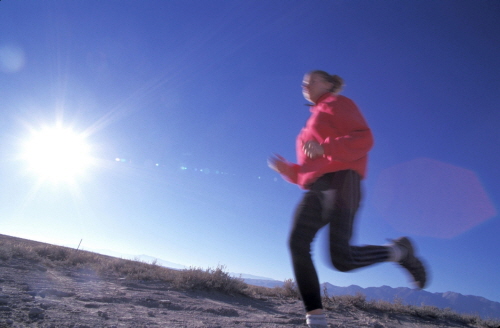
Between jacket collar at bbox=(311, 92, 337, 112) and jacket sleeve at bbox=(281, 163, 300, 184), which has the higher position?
jacket collar at bbox=(311, 92, 337, 112)

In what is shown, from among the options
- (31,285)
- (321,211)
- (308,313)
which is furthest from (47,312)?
(321,211)

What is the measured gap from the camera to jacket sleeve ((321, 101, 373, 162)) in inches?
75.8

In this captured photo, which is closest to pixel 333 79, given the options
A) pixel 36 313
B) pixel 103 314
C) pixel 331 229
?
pixel 331 229

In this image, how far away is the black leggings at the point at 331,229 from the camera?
1.88 m

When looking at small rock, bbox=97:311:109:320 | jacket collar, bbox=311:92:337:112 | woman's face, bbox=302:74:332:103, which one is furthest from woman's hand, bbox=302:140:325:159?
small rock, bbox=97:311:109:320

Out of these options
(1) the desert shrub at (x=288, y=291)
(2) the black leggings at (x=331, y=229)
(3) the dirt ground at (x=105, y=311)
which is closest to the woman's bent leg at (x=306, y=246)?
(2) the black leggings at (x=331, y=229)

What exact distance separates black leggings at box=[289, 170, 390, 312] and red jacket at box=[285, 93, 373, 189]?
0.30 feet

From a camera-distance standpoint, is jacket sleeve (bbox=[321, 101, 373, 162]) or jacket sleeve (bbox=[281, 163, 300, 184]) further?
jacket sleeve (bbox=[281, 163, 300, 184])

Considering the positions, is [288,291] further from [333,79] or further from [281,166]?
[333,79]

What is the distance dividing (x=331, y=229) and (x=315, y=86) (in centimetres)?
131

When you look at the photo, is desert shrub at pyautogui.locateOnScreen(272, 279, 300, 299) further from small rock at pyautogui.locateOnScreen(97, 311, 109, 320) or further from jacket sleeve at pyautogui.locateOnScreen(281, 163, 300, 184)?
small rock at pyautogui.locateOnScreen(97, 311, 109, 320)

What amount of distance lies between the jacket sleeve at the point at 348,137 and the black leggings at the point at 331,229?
0.15m

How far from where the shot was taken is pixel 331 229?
6.34 ft

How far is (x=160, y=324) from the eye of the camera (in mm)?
2133
